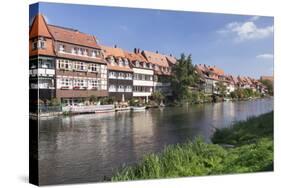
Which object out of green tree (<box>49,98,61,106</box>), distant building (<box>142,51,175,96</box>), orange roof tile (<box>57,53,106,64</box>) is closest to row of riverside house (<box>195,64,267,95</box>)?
distant building (<box>142,51,175,96</box>)

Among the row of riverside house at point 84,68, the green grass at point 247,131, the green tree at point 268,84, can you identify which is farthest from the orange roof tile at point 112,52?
the green tree at point 268,84

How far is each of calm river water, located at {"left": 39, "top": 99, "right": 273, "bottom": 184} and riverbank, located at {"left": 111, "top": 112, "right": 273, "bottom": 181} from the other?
0.57 ft

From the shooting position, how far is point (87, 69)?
9.95 m

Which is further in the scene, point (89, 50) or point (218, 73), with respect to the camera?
point (218, 73)

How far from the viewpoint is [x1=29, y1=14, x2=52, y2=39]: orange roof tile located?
920 centimetres

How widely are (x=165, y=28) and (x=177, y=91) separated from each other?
1391 mm

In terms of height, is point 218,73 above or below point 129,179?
above

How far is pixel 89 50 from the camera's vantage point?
391 inches

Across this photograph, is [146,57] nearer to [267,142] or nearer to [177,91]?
[177,91]

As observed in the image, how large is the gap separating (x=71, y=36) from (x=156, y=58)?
187cm

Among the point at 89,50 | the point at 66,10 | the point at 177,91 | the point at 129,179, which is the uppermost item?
the point at 66,10

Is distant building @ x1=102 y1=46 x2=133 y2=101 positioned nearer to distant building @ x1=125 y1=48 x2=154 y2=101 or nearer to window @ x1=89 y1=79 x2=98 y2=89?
distant building @ x1=125 y1=48 x2=154 y2=101

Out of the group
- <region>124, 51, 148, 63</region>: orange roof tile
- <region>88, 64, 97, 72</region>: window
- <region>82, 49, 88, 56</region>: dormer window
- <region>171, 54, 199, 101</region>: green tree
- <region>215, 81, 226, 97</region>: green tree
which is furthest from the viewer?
<region>215, 81, 226, 97</region>: green tree

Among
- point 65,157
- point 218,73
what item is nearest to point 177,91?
point 218,73
